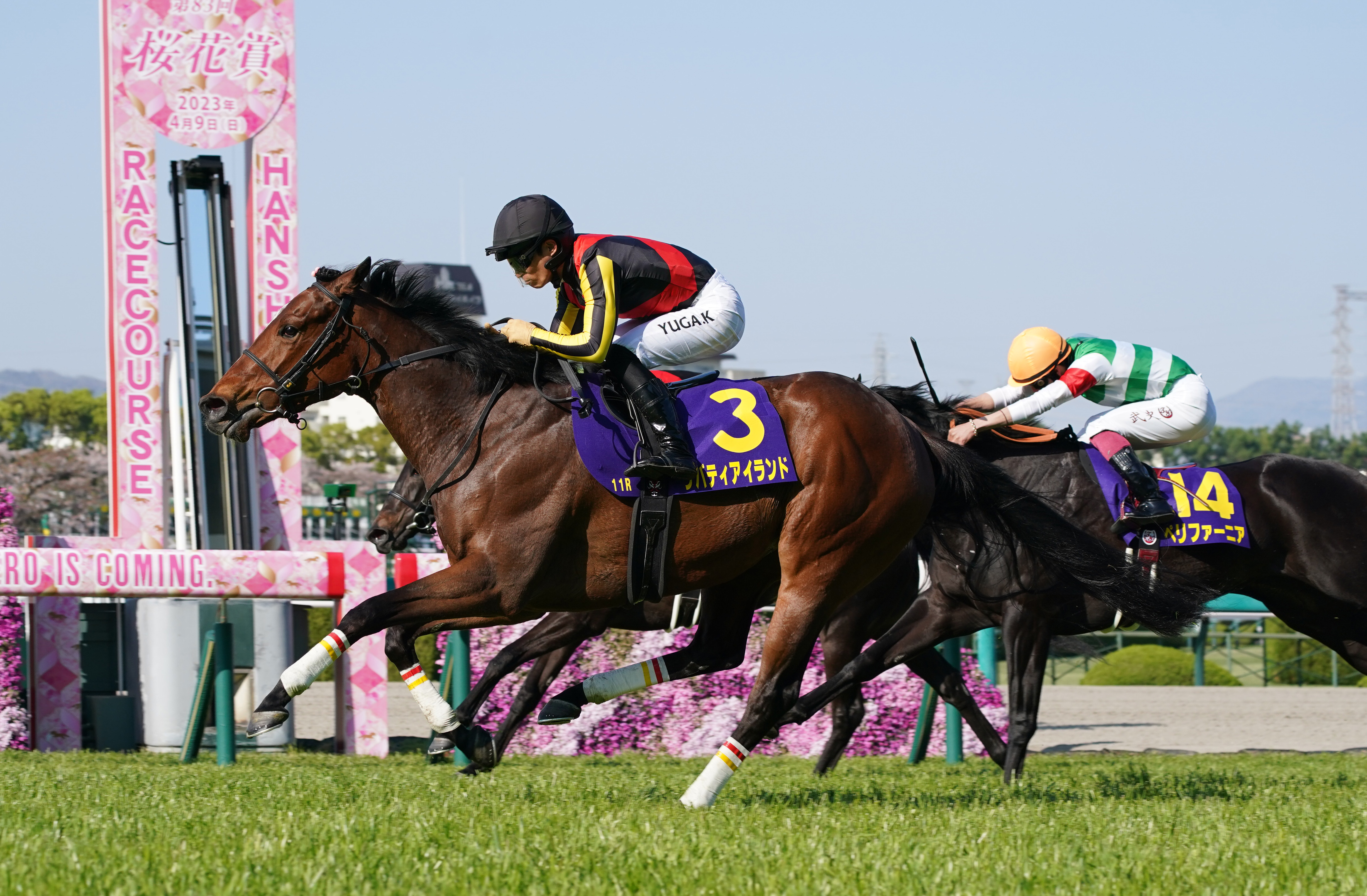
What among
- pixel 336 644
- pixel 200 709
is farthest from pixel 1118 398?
pixel 200 709

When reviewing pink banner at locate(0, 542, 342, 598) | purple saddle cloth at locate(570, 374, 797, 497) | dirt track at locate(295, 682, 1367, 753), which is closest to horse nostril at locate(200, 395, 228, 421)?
purple saddle cloth at locate(570, 374, 797, 497)

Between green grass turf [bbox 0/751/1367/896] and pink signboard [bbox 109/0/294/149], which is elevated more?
pink signboard [bbox 109/0/294/149]

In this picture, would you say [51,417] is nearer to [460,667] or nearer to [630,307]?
[460,667]

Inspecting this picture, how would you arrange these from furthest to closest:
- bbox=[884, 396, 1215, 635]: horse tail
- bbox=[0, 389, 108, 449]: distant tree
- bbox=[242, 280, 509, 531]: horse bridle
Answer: bbox=[0, 389, 108, 449]: distant tree → bbox=[884, 396, 1215, 635]: horse tail → bbox=[242, 280, 509, 531]: horse bridle

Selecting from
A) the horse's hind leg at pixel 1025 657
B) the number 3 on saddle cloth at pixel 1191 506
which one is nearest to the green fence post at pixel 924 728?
the horse's hind leg at pixel 1025 657

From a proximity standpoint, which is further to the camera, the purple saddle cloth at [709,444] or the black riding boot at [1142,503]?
the black riding boot at [1142,503]

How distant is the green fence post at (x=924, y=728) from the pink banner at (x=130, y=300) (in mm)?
5635

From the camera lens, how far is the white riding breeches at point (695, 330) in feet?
19.7

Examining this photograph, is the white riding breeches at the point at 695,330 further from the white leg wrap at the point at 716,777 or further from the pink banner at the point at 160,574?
the pink banner at the point at 160,574

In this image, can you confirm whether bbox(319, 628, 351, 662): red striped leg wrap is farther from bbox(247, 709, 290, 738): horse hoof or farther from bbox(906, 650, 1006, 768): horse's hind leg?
bbox(906, 650, 1006, 768): horse's hind leg

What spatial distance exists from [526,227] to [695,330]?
91 cm

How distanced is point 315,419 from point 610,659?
89.0 metres

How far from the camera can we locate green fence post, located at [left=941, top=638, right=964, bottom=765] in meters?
9.16

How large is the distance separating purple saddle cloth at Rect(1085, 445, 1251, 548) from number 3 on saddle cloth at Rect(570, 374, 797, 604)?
262 cm
